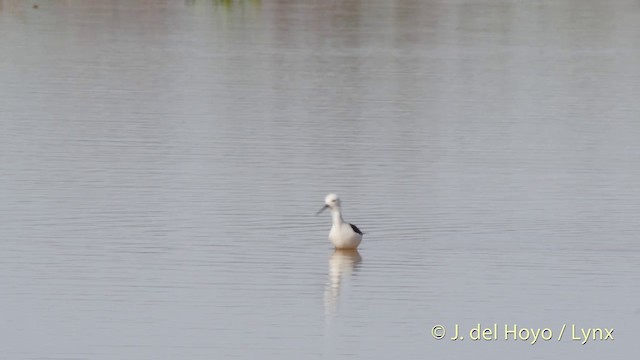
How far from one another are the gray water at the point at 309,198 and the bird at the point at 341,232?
12 cm

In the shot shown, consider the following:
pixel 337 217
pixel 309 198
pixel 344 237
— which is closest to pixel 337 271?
pixel 344 237

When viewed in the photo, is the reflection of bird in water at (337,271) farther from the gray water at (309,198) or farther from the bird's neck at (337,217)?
the bird's neck at (337,217)

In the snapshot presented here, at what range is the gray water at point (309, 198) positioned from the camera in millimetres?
13034

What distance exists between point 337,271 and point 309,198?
10.0ft

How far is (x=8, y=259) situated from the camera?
14992 mm

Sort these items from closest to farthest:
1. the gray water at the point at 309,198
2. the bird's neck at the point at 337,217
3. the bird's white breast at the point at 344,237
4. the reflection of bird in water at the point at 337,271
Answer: the gray water at the point at 309,198, the reflection of bird in water at the point at 337,271, the bird's white breast at the point at 344,237, the bird's neck at the point at 337,217

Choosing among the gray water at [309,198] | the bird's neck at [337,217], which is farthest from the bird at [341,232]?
the gray water at [309,198]

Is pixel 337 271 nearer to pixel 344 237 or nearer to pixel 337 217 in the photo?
pixel 344 237

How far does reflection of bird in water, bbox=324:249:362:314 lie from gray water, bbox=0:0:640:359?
0.03m

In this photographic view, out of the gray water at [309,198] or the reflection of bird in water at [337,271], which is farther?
the reflection of bird in water at [337,271]

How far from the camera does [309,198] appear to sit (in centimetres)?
1798

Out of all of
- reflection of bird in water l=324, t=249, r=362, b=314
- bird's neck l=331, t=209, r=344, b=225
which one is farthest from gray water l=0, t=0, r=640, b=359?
bird's neck l=331, t=209, r=344, b=225

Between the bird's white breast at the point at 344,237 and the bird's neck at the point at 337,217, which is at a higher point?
the bird's neck at the point at 337,217

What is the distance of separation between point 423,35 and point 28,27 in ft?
25.8
